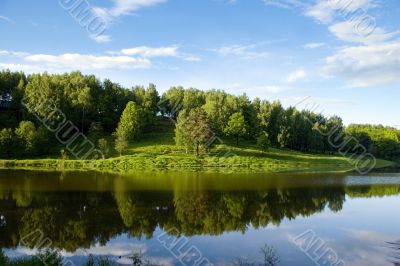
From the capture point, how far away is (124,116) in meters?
105

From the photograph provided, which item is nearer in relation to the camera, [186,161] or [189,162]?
[189,162]

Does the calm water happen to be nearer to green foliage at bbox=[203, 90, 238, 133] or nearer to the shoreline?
the shoreline

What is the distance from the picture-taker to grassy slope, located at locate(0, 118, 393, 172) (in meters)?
83.4

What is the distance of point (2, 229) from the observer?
1046 inches

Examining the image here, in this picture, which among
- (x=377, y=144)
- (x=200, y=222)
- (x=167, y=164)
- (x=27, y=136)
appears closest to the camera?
(x=200, y=222)

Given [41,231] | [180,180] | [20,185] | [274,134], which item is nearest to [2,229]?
[41,231]

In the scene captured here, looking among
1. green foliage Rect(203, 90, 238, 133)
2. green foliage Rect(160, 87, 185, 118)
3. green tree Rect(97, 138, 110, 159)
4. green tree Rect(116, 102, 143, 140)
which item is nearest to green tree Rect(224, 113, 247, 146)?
green foliage Rect(203, 90, 238, 133)

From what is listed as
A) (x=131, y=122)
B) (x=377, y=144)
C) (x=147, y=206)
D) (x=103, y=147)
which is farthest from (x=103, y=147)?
(x=377, y=144)

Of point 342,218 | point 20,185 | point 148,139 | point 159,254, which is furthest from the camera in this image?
point 148,139

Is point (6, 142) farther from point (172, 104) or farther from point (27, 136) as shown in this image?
point (172, 104)

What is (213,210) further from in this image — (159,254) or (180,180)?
(180,180)

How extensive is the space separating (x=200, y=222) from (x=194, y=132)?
63.8 m

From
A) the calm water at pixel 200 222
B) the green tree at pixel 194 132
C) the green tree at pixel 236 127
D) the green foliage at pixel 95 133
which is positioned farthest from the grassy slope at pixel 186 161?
the calm water at pixel 200 222

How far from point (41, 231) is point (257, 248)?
13.8 meters
